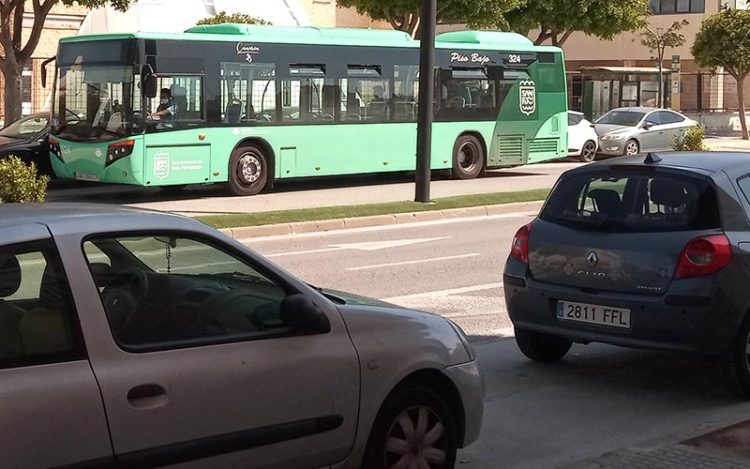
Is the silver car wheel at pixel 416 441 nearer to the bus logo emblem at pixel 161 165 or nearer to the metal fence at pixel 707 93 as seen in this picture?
the bus logo emblem at pixel 161 165

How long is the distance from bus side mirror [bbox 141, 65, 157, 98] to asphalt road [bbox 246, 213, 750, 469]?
7.67 m

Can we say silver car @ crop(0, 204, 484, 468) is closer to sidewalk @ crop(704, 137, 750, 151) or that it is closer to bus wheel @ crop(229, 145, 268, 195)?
bus wheel @ crop(229, 145, 268, 195)

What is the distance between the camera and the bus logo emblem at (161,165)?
20.6 meters

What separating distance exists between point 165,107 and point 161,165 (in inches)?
41.5

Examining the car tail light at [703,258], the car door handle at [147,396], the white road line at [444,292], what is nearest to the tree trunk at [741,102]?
the white road line at [444,292]

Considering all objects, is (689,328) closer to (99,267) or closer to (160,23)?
(99,267)

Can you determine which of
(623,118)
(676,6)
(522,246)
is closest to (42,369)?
(522,246)

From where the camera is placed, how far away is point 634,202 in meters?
7.88

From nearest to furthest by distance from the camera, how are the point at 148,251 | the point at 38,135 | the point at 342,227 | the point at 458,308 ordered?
the point at 148,251, the point at 458,308, the point at 342,227, the point at 38,135

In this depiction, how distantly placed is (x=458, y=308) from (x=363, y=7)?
30.2m

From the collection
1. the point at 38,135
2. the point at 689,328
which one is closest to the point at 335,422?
the point at 689,328

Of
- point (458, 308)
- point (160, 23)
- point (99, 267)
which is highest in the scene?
point (160, 23)

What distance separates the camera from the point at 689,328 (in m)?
7.32

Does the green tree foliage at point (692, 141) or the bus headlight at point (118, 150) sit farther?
the green tree foliage at point (692, 141)
